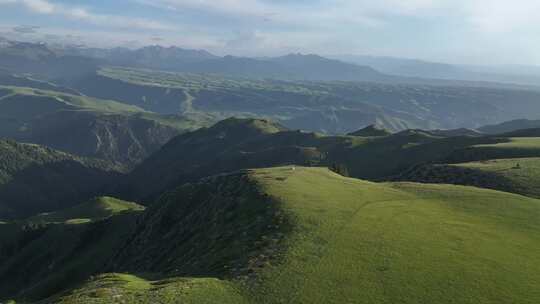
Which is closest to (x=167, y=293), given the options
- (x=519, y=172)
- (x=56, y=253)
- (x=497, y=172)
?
(x=497, y=172)

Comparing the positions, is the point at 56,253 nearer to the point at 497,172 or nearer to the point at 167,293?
the point at 167,293

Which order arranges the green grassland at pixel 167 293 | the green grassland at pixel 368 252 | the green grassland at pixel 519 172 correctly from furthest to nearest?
the green grassland at pixel 519 172 → the green grassland at pixel 368 252 → the green grassland at pixel 167 293

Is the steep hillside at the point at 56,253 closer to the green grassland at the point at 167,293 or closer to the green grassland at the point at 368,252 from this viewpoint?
the green grassland at the point at 368,252

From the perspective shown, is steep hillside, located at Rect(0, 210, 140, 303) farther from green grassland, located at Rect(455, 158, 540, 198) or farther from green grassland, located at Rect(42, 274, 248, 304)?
green grassland, located at Rect(455, 158, 540, 198)

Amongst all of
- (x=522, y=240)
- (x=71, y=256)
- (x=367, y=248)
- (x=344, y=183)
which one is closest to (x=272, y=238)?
(x=367, y=248)

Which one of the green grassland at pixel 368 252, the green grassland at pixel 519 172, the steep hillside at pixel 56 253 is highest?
the green grassland at pixel 519 172

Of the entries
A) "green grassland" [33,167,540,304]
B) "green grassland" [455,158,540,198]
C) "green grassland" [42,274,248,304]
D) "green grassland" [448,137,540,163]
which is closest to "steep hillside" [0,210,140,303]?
"green grassland" [33,167,540,304]

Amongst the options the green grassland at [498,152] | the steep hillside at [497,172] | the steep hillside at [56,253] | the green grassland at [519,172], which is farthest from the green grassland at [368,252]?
the green grassland at [498,152]

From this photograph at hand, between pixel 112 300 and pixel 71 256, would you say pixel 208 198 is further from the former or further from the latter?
pixel 71 256
